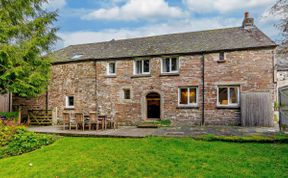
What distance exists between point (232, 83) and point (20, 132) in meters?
12.9

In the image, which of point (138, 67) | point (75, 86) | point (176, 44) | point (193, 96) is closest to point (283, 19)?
Result: point (193, 96)

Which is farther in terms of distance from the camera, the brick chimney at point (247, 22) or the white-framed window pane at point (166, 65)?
the brick chimney at point (247, 22)

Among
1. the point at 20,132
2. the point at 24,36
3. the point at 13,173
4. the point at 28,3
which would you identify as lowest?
the point at 13,173

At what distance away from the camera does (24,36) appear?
53.1 feet

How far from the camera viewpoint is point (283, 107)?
12.2 metres

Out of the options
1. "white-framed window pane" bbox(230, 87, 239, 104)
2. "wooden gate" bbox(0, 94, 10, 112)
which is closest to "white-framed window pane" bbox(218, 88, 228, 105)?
"white-framed window pane" bbox(230, 87, 239, 104)

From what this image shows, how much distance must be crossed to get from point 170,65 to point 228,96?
4.71m

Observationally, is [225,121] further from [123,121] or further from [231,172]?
[231,172]

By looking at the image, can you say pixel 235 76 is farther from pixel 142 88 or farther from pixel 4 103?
pixel 4 103

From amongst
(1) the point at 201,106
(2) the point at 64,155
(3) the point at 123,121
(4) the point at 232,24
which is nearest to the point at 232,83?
(1) the point at 201,106

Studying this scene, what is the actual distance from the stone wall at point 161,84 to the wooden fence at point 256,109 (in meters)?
0.45

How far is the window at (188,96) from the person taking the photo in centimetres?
1678

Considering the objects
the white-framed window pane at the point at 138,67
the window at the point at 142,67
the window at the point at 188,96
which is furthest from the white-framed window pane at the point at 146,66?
the window at the point at 188,96

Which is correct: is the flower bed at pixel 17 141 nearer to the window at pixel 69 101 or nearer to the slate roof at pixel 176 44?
the window at pixel 69 101
